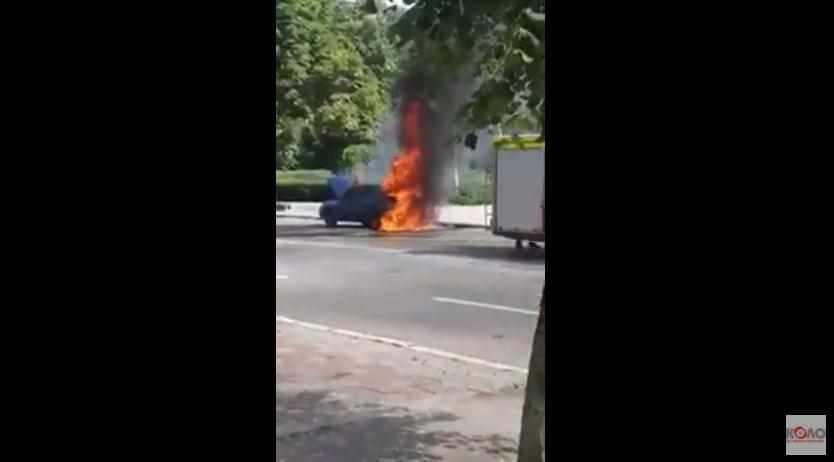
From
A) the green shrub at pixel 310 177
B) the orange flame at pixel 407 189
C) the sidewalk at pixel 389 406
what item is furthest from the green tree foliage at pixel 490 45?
the green shrub at pixel 310 177

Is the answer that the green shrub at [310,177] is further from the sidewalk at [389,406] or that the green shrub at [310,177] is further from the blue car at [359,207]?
the sidewalk at [389,406]

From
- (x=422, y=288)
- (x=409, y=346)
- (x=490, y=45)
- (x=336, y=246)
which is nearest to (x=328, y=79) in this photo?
(x=422, y=288)

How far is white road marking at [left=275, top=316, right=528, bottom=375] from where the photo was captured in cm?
812

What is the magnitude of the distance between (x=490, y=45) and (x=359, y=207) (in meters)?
19.1

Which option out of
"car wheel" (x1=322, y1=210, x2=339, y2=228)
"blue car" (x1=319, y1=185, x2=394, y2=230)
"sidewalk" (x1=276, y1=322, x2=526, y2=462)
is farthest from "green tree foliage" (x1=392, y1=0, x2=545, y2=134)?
"car wheel" (x1=322, y1=210, x2=339, y2=228)

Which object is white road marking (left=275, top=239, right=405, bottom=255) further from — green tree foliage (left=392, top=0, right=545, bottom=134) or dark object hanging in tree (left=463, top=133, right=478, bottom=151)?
green tree foliage (left=392, top=0, right=545, bottom=134)

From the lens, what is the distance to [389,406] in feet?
22.3

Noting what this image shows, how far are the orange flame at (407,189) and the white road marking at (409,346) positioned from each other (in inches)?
295
